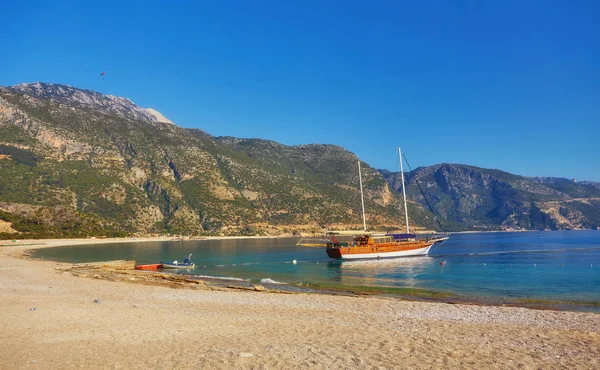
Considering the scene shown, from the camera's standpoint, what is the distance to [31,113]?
137125 mm

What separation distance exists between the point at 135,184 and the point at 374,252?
11420cm

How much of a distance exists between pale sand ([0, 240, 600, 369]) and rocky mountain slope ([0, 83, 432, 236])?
106194 millimetres

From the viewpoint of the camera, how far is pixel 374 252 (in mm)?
69000

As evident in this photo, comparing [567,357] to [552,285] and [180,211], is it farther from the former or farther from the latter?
[180,211]

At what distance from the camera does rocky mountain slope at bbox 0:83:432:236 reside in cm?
→ 12101

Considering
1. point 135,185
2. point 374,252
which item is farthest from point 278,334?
point 135,185

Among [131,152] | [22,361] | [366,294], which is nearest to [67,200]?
[131,152]

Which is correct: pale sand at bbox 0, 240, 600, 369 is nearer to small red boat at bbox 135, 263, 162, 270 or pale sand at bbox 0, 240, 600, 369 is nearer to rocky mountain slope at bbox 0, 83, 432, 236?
small red boat at bbox 135, 263, 162, 270

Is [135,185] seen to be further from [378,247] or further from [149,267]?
[378,247]

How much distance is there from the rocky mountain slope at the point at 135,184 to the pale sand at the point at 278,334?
106194 millimetres

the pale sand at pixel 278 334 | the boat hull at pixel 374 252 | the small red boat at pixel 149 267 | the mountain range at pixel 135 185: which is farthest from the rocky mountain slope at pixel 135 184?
the pale sand at pixel 278 334

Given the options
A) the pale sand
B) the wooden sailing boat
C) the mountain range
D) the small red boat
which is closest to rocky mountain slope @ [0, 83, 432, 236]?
the mountain range

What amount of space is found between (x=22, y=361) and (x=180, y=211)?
150796 millimetres

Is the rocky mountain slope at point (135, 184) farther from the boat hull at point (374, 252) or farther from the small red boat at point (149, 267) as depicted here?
the boat hull at point (374, 252)
